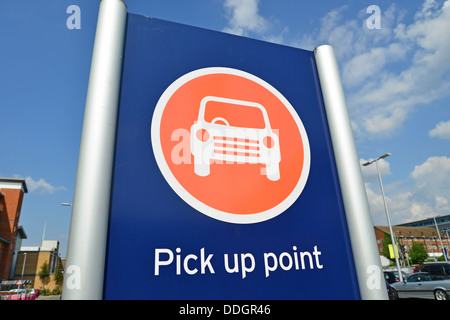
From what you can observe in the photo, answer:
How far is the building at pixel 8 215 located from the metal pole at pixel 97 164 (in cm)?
3985

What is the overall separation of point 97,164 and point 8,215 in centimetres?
4223

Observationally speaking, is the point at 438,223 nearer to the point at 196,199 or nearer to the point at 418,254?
the point at 418,254

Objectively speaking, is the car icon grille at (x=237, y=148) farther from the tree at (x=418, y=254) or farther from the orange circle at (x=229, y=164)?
the tree at (x=418, y=254)

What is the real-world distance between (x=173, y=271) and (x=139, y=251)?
166 mm

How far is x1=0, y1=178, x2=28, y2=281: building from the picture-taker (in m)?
32.5

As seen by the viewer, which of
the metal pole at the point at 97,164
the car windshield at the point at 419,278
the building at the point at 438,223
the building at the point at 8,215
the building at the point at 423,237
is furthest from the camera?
the building at the point at 423,237

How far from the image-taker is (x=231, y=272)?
1.27 metres

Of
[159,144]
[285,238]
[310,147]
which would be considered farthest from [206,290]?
[310,147]

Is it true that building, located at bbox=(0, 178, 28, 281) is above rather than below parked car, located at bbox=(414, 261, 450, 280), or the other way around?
above

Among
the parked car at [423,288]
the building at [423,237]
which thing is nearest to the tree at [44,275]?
the parked car at [423,288]

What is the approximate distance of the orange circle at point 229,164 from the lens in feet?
4.52

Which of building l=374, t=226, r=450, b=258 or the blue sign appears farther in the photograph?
building l=374, t=226, r=450, b=258

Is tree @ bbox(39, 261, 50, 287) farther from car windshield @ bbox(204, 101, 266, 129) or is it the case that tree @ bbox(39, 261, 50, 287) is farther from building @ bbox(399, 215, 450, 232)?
building @ bbox(399, 215, 450, 232)

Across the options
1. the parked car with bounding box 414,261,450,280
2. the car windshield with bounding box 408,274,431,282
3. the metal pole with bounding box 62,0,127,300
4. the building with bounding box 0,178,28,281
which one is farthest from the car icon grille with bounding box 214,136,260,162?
the building with bounding box 0,178,28,281
